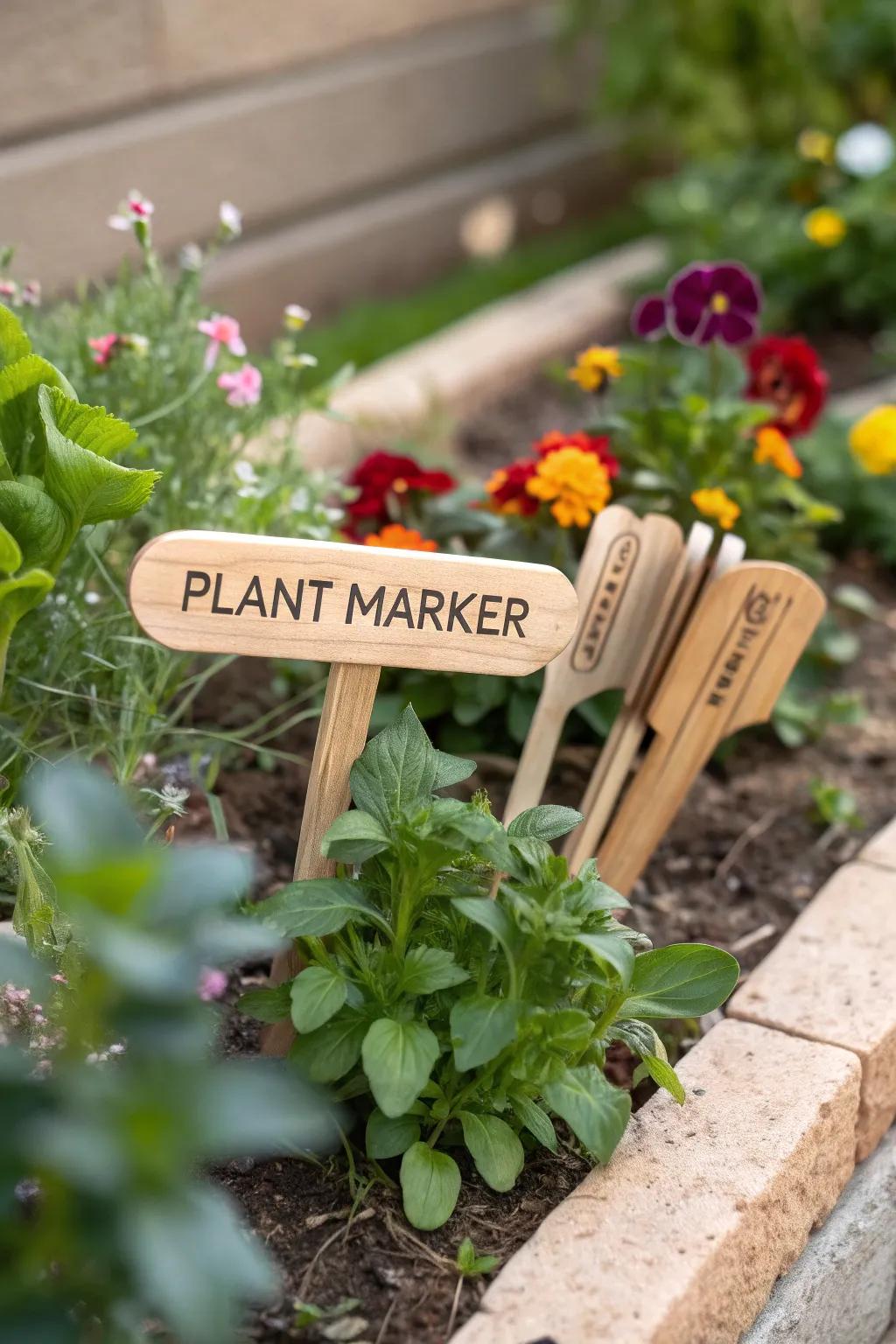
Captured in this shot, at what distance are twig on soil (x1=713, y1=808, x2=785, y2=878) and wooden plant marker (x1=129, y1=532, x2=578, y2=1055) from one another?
86 centimetres

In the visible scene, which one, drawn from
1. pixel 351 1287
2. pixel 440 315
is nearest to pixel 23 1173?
→ pixel 351 1287

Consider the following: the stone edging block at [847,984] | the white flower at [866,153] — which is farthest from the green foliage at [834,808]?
the white flower at [866,153]

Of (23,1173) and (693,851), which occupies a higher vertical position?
(23,1173)

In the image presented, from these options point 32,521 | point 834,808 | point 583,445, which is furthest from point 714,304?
point 32,521

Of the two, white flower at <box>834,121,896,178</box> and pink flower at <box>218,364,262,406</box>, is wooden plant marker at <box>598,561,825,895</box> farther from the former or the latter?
white flower at <box>834,121,896,178</box>

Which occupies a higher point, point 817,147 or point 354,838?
point 817,147

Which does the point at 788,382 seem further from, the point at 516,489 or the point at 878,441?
the point at 516,489

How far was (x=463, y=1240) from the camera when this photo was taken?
136 cm

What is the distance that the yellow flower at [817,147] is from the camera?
13.7ft

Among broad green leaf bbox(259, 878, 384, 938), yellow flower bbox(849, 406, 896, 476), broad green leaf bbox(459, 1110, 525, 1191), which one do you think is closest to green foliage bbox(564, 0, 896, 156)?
yellow flower bbox(849, 406, 896, 476)

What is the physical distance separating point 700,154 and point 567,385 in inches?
87.2

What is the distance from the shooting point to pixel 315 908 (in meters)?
1.34

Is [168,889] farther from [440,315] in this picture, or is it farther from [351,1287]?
[440,315]

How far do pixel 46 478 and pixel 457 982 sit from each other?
0.66 m
